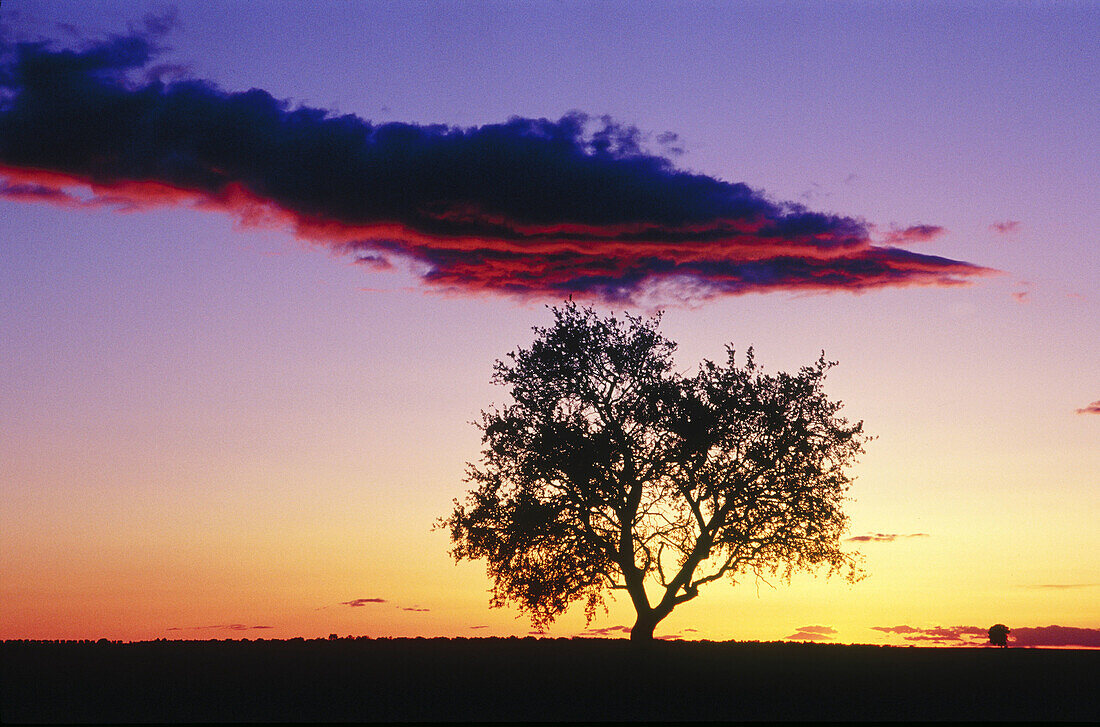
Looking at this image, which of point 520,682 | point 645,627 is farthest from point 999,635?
Answer: point 520,682

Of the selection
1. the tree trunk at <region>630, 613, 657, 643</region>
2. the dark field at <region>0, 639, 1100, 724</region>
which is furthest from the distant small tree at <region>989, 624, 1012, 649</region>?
the tree trunk at <region>630, 613, 657, 643</region>

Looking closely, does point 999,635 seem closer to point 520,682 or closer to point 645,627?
point 645,627

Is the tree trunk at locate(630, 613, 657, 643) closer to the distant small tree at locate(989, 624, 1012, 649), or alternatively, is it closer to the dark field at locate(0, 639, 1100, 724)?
the dark field at locate(0, 639, 1100, 724)

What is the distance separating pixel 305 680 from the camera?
34.2 metres

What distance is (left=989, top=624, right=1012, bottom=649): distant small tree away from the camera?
168ft

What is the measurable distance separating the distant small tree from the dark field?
5.79 m

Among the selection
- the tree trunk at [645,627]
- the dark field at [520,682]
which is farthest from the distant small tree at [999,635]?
the tree trunk at [645,627]

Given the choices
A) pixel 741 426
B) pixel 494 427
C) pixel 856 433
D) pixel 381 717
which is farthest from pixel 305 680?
pixel 856 433

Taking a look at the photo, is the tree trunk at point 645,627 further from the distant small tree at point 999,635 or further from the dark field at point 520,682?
the distant small tree at point 999,635

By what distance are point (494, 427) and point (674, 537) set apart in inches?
326

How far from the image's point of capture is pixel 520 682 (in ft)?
112

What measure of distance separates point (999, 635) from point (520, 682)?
27.0 meters

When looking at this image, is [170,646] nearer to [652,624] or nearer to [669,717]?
[652,624]

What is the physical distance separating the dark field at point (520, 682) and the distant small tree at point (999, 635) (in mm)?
5790
